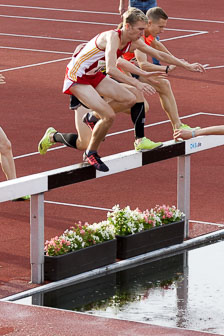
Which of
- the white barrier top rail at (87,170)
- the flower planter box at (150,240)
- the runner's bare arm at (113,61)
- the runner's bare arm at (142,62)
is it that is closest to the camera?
the white barrier top rail at (87,170)

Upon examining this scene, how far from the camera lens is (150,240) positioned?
12602 mm

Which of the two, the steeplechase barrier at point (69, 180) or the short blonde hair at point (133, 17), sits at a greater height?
the short blonde hair at point (133, 17)

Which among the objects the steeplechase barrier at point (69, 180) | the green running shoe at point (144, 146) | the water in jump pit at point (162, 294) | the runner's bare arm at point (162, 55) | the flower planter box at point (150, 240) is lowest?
the water in jump pit at point (162, 294)

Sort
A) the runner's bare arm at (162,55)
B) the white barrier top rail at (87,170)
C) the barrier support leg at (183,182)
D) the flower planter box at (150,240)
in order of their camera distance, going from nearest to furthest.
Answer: the white barrier top rail at (87,170), the flower planter box at (150,240), the runner's bare arm at (162,55), the barrier support leg at (183,182)

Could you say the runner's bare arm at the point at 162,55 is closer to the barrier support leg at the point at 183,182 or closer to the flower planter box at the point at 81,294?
the barrier support leg at the point at 183,182

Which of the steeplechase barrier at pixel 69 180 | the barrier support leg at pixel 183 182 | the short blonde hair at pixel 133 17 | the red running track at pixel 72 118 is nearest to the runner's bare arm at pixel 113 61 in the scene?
the short blonde hair at pixel 133 17

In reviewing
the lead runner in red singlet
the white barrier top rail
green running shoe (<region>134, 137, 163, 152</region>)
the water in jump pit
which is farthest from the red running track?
the lead runner in red singlet

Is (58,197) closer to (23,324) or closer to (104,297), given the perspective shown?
(104,297)

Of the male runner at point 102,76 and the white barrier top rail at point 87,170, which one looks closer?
the white barrier top rail at point 87,170

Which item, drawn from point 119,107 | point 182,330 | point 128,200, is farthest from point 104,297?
point 128,200

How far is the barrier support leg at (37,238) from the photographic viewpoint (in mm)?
11250

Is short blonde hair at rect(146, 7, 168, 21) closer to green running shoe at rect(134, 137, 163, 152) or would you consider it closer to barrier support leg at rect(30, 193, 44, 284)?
green running shoe at rect(134, 137, 163, 152)

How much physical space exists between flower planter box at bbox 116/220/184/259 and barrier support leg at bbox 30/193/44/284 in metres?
1.23

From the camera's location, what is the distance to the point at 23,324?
9.61m
